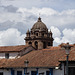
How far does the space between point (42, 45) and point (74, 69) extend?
3433cm

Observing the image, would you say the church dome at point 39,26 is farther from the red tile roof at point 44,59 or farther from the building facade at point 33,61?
the red tile roof at point 44,59

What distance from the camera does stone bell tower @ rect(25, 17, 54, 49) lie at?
67.4 m

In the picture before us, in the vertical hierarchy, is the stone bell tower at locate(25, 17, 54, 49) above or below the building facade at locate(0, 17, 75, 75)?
above

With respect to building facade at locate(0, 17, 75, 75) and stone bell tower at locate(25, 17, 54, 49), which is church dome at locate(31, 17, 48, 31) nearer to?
stone bell tower at locate(25, 17, 54, 49)

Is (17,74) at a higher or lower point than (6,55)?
lower

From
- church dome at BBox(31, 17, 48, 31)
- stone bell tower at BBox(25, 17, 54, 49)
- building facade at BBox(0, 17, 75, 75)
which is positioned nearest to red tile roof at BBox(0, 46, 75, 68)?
building facade at BBox(0, 17, 75, 75)

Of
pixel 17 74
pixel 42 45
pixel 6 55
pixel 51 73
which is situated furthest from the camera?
pixel 42 45

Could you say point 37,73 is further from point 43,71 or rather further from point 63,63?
point 63,63

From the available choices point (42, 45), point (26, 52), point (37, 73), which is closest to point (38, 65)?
point (37, 73)

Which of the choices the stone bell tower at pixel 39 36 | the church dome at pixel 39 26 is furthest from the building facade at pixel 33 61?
the church dome at pixel 39 26

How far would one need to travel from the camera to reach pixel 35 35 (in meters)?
69.1

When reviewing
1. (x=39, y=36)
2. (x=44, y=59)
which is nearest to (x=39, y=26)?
(x=39, y=36)

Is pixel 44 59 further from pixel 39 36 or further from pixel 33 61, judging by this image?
pixel 39 36

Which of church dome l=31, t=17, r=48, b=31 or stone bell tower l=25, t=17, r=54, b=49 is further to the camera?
church dome l=31, t=17, r=48, b=31
